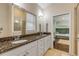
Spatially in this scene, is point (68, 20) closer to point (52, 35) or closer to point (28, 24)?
point (52, 35)

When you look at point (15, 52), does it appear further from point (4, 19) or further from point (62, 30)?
point (62, 30)

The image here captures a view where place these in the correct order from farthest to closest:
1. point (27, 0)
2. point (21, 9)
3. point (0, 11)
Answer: point (21, 9)
point (0, 11)
point (27, 0)

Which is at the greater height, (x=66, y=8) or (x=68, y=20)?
(x=66, y=8)

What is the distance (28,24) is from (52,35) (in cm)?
58

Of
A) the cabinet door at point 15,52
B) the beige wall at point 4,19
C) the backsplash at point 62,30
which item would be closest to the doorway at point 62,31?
the backsplash at point 62,30

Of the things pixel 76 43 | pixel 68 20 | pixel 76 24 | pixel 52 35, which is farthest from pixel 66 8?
pixel 76 43

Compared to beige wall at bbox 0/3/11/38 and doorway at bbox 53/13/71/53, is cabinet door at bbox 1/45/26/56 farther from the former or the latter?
doorway at bbox 53/13/71/53

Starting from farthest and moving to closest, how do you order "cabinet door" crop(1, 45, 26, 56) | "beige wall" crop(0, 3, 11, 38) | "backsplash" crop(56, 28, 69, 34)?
"backsplash" crop(56, 28, 69, 34) → "beige wall" crop(0, 3, 11, 38) → "cabinet door" crop(1, 45, 26, 56)

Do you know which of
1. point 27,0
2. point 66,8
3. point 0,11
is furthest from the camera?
point 66,8

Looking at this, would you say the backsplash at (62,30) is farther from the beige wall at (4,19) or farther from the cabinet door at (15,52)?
the beige wall at (4,19)

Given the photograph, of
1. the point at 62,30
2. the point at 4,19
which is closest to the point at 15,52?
the point at 4,19

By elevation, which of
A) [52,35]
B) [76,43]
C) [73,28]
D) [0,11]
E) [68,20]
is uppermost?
[0,11]

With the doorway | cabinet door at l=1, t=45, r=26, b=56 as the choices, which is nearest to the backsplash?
the doorway

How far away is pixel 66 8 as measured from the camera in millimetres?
1829
